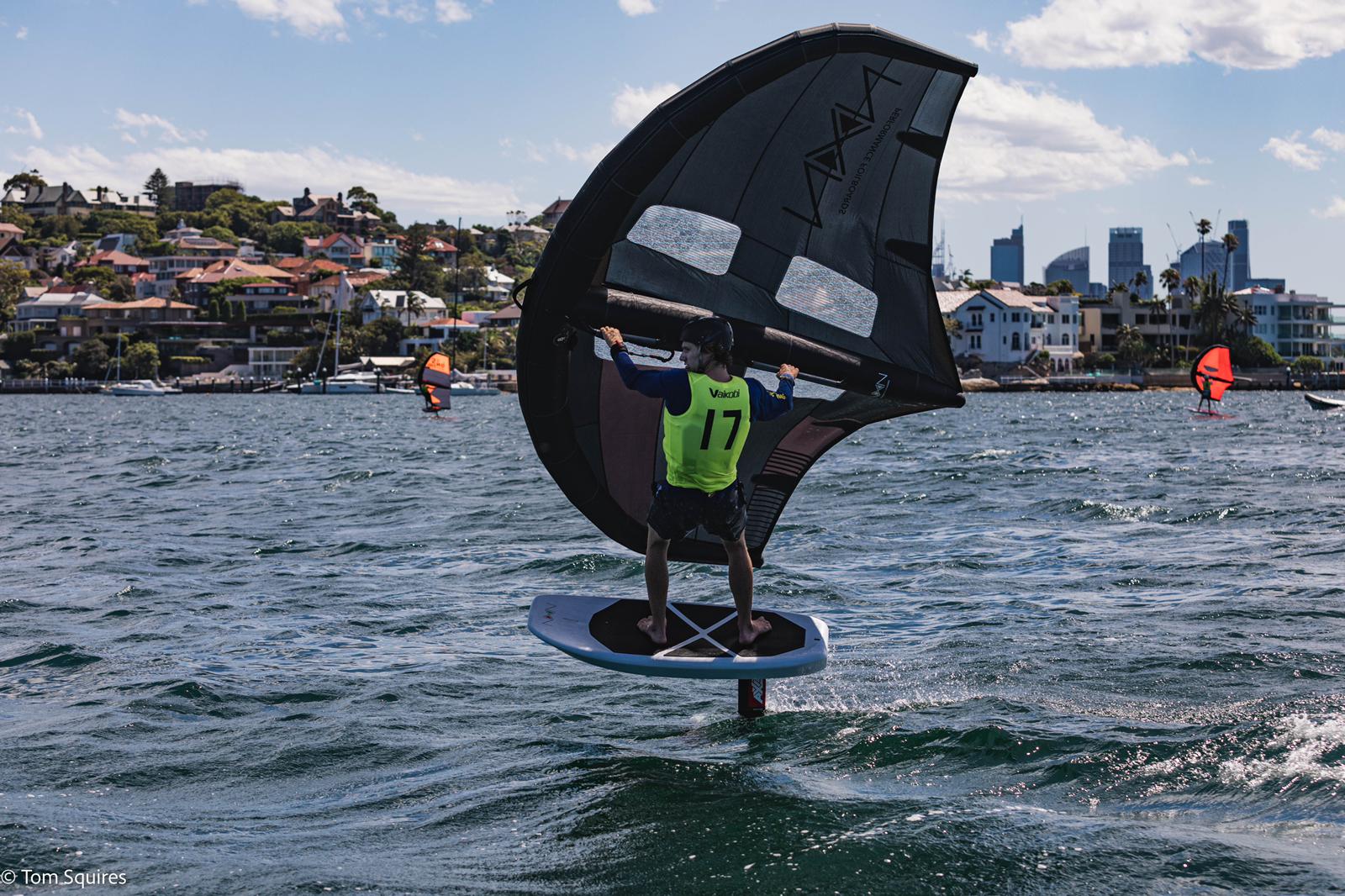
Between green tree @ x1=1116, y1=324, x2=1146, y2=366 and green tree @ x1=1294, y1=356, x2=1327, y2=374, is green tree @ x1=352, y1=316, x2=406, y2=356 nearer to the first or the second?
green tree @ x1=1116, y1=324, x2=1146, y2=366

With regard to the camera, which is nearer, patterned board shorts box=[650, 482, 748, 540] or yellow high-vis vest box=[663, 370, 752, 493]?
yellow high-vis vest box=[663, 370, 752, 493]

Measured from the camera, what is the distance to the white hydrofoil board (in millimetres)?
7699

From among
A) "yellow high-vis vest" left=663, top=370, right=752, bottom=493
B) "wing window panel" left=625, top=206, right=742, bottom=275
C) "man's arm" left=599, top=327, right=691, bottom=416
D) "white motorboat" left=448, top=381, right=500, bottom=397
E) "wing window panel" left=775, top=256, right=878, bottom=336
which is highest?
"wing window panel" left=625, top=206, right=742, bottom=275

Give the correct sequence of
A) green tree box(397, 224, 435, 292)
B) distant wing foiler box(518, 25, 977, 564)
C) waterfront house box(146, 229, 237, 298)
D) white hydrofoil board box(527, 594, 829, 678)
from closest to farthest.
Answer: white hydrofoil board box(527, 594, 829, 678), distant wing foiler box(518, 25, 977, 564), green tree box(397, 224, 435, 292), waterfront house box(146, 229, 237, 298)

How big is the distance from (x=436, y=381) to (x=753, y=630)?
7303cm

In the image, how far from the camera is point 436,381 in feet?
261

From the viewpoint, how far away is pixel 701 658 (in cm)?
772

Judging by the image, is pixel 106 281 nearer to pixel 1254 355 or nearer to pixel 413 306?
pixel 413 306

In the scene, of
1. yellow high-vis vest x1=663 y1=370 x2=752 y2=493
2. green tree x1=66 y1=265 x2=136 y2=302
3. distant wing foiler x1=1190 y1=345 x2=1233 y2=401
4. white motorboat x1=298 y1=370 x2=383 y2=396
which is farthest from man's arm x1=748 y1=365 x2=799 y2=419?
green tree x1=66 y1=265 x2=136 y2=302

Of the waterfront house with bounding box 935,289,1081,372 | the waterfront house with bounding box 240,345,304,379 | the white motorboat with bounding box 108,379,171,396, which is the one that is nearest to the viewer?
the waterfront house with bounding box 935,289,1081,372

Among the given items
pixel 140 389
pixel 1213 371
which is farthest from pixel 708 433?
pixel 140 389

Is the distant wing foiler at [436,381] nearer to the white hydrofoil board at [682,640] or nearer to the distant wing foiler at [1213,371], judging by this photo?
the distant wing foiler at [1213,371]

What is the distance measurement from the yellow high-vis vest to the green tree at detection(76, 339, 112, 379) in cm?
15577

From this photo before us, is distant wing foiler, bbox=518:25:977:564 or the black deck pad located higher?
distant wing foiler, bbox=518:25:977:564
